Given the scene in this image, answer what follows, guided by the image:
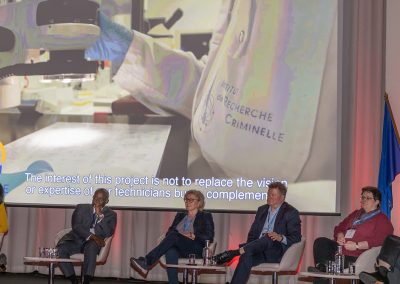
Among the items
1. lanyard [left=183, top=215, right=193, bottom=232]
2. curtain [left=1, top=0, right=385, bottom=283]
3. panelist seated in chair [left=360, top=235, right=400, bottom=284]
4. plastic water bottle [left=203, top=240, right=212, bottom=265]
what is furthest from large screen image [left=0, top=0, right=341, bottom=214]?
panelist seated in chair [left=360, top=235, right=400, bottom=284]

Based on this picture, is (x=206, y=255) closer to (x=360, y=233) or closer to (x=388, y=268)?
(x=360, y=233)

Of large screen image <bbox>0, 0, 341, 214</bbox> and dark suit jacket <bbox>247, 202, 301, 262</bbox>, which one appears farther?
large screen image <bbox>0, 0, 341, 214</bbox>

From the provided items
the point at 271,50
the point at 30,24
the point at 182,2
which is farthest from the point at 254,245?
the point at 30,24

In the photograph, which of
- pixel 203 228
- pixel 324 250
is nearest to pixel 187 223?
pixel 203 228

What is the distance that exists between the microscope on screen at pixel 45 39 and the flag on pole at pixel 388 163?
3.04 meters

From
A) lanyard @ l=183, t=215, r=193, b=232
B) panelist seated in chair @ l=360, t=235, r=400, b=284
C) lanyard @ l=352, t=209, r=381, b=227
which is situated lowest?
panelist seated in chair @ l=360, t=235, r=400, b=284

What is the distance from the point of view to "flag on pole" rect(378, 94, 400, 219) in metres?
8.35

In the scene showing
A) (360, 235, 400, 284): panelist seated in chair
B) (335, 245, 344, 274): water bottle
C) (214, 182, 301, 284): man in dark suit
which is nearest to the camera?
(360, 235, 400, 284): panelist seated in chair

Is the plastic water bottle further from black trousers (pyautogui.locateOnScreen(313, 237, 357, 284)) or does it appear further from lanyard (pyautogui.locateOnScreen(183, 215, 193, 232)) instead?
black trousers (pyautogui.locateOnScreen(313, 237, 357, 284))

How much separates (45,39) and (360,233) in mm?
3932

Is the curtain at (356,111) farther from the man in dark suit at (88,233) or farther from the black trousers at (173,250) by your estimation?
the man in dark suit at (88,233)

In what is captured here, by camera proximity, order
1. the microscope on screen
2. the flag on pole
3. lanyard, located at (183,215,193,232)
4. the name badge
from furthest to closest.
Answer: the microscope on screen
the flag on pole
lanyard, located at (183,215,193,232)
the name badge

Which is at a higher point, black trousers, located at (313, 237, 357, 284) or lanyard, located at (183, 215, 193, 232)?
lanyard, located at (183, 215, 193, 232)

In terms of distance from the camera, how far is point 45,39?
9.05 m
